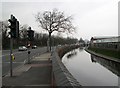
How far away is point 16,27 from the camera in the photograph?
12414 millimetres

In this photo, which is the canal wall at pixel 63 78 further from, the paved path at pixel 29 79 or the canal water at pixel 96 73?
the canal water at pixel 96 73

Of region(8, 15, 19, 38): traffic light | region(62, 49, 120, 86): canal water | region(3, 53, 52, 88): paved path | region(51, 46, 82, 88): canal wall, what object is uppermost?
region(8, 15, 19, 38): traffic light

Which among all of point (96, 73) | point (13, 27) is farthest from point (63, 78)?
point (96, 73)

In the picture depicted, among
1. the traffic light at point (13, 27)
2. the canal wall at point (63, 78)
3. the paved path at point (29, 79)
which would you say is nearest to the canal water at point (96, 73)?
the paved path at point (29, 79)

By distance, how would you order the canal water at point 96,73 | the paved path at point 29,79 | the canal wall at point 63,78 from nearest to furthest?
the canal wall at point 63,78 → the paved path at point 29,79 → the canal water at point 96,73

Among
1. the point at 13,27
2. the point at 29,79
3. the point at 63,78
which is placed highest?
the point at 13,27

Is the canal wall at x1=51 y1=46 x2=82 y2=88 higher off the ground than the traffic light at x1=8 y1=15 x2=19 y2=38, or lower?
lower

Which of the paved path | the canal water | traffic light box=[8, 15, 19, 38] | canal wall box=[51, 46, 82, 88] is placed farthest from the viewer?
the canal water

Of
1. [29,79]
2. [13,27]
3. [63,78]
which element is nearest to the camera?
[63,78]

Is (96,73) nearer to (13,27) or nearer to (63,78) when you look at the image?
(13,27)

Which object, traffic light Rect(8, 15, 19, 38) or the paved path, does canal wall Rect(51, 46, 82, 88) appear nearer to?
the paved path

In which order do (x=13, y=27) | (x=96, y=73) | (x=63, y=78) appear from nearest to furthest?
(x=63, y=78) → (x=13, y=27) → (x=96, y=73)

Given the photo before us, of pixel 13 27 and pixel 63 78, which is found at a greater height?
pixel 13 27

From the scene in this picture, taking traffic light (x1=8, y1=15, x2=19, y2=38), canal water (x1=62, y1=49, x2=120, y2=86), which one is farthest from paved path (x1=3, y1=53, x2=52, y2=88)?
canal water (x1=62, y1=49, x2=120, y2=86)
